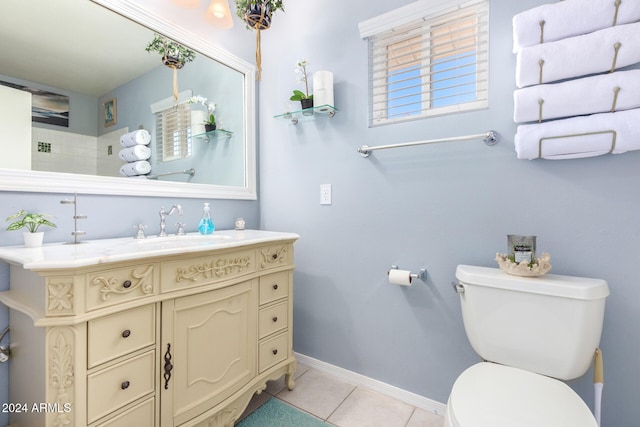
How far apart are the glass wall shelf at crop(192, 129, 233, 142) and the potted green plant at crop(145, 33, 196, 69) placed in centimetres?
38

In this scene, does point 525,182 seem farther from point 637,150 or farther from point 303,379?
point 303,379

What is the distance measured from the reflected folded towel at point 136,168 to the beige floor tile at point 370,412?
155 centimetres

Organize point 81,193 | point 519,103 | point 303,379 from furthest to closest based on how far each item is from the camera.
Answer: point 303,379, point 81,193, point 519,103

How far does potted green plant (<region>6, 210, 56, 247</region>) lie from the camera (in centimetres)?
109

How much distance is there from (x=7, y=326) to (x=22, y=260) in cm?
52

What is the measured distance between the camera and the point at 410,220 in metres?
1.55

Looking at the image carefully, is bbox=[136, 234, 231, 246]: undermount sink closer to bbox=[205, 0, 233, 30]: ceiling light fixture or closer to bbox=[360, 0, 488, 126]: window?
bbox=[360, 0, 488, 126]: window

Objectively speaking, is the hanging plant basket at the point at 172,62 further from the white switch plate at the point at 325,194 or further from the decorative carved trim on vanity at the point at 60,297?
the decorative carved trim on vanity at the point at 60,297

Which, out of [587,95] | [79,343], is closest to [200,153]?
[79,343]

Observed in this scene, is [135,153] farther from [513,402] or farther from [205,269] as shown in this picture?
[513,402]

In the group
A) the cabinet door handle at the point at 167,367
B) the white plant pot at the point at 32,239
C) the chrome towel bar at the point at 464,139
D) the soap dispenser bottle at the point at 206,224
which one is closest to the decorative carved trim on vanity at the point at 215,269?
the cabinet door handle at the point at 167,367

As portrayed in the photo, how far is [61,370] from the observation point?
868 mm

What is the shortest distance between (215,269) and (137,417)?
0.54 meters

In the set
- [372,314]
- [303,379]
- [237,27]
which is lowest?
[303,379]
